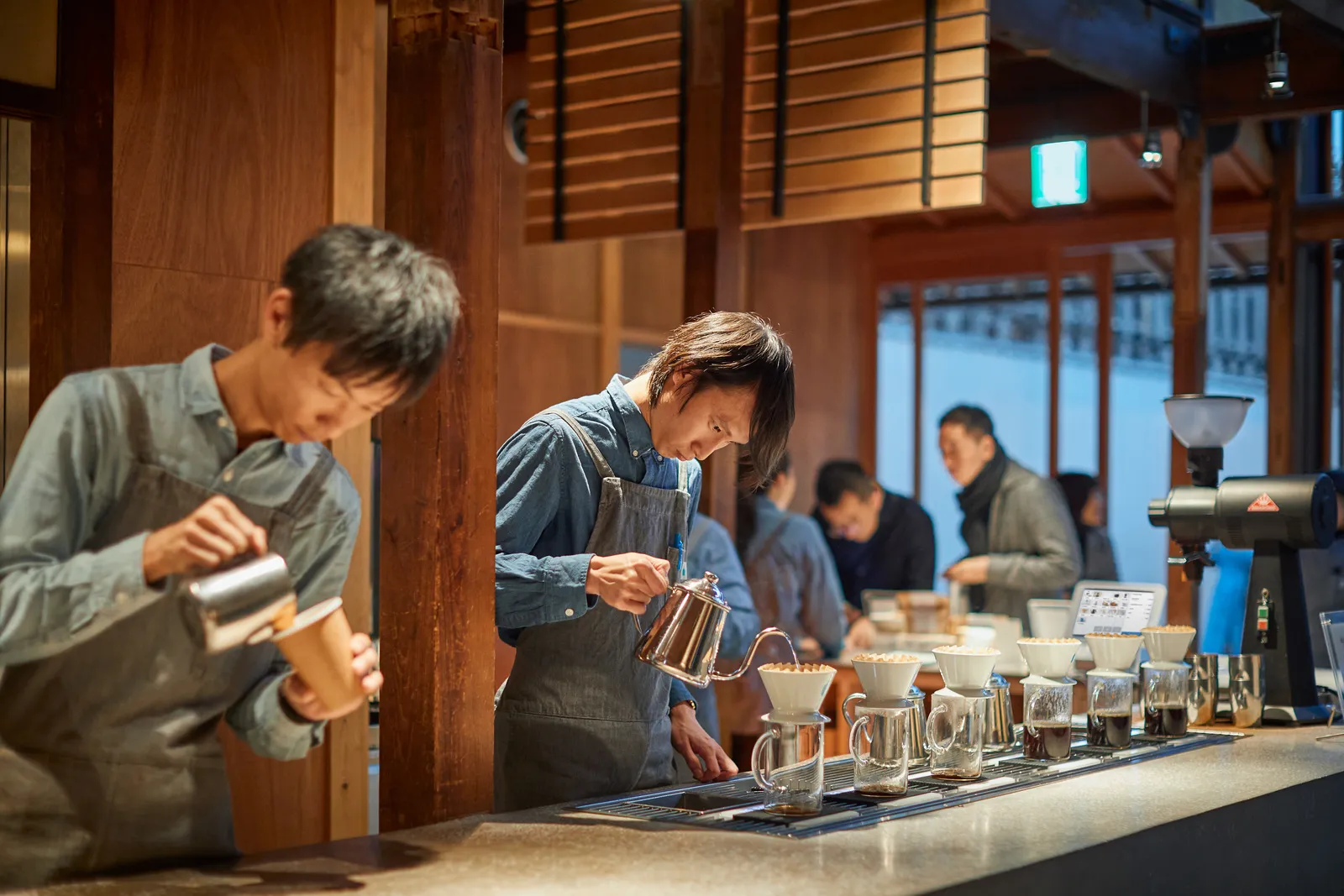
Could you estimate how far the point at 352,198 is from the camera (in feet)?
10.4

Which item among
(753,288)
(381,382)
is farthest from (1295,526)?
(753,288)

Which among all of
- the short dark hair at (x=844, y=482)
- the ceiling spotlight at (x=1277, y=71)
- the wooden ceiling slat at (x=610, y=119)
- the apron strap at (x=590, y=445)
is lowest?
the short dark hair at (x=844, y=482)

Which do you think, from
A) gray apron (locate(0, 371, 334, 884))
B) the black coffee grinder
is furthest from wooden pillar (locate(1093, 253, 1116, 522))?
gray apron (locate(0, 371, 334, 884))

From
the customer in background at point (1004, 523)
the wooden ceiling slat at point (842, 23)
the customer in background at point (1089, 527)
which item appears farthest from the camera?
A: the customer in background at point (1089, 527)

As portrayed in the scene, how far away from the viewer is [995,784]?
2.68 metres

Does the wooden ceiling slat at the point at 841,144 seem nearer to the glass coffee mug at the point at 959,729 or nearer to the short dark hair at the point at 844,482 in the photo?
the short dark hair at the point at 844,482

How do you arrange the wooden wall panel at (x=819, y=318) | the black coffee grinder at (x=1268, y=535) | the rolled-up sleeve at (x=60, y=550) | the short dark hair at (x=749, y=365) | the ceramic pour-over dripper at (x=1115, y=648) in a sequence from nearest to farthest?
the rolled-up sleeve at (x=60, y=550) → the short dark hair at (x=749, y=365) → the ceramic pour-over dripper at (x=1115, y=648) → the black coffee grinder at (x=1268, y=535) → the wooden wall panel at (x=819, y=318)

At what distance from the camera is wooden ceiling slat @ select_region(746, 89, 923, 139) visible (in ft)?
15.1

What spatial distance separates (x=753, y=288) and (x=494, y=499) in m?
6.60

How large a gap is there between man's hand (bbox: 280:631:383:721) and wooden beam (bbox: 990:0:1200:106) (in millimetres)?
3869

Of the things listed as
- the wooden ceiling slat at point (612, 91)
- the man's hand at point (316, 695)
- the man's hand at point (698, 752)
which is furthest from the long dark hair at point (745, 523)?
the man's hand at point (316, 695)

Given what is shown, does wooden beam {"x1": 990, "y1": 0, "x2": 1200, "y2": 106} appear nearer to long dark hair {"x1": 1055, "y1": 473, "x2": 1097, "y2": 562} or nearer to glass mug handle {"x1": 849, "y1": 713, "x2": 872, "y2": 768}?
long dark hair {"x1": 1055, "y1": 473, "x2": 1097, "y2": 562}

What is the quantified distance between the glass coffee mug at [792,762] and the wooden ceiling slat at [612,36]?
3292mm

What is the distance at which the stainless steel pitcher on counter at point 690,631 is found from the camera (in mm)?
2418
